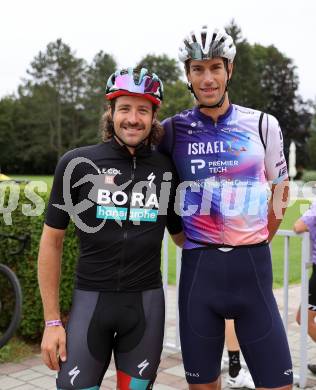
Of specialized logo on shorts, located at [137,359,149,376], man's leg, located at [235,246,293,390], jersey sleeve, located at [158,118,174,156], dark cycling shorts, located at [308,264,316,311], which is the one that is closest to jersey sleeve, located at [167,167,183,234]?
jersey sleeve, located at [158,118,174,156]

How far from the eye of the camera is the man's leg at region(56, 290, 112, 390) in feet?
8.30

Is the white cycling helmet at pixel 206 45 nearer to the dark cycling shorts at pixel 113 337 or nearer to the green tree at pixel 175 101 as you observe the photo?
the dark cycling shorts at pixel 113 337

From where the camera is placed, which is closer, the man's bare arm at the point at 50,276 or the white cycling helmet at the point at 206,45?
the man's bare arm at the point at 50,276

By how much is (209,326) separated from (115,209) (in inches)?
32.9

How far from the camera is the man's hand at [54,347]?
2.56 m

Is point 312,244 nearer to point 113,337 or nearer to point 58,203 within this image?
point 113,337

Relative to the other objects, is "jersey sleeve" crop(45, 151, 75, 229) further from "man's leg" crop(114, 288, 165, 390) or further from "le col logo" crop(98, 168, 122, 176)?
"man's leg" crop(114, 288, 165, 390)

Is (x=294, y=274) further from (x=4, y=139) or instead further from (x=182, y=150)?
(x=4, y=139)

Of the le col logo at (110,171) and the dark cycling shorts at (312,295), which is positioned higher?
the le col logo at (110,171)

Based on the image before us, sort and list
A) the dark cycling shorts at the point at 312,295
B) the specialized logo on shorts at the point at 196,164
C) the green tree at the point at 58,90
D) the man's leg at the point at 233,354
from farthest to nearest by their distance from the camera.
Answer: the green tree at the point at 58,90 → the dark cycling shorts at the point at 312,295 → the man's leg at the point at 233,354 → the specialized logo on shorts at the point at 196,164

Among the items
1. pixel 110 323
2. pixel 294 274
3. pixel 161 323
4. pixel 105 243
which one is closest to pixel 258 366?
pixel 161 323

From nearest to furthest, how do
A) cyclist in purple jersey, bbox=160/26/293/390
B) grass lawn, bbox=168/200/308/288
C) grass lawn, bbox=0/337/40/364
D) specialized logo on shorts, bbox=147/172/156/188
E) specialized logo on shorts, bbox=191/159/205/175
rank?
specialized logo on shorts, bbox=147/172/156/188, cyclist in purple jersey, bbox=160/26/293/390, specialized logo on shorts, bbox=191/159/205/175, grass lawn, bbox=0/337/40/364, grass lawn, bbox=168/200/308/288

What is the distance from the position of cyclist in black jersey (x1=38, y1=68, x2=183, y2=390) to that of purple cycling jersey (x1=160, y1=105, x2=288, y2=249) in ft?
0.99

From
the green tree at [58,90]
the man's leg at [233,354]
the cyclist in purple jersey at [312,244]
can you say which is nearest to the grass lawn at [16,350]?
the man's leg at [233,354]
